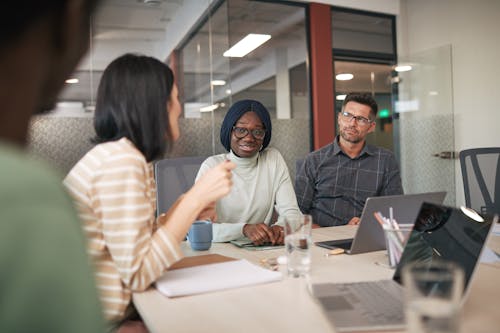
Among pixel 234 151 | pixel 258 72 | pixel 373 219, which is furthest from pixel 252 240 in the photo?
pixel 258 72

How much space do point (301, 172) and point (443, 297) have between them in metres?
2.17

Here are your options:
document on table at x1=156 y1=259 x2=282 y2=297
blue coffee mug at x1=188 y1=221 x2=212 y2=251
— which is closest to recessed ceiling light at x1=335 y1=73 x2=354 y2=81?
blue coffee mug at x1=188 y1=221 x2=212 y2=251

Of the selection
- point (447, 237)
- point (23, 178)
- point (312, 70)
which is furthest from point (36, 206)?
point (312, 70)

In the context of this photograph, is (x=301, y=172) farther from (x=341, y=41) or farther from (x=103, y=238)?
(x=341, y=41)

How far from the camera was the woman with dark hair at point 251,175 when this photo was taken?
2.30 m

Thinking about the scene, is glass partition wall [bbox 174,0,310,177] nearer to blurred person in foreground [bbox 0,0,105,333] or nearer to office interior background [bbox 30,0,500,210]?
office interior background [bbox 30,0,500,210]

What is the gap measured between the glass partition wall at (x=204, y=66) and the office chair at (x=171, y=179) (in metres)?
1.34

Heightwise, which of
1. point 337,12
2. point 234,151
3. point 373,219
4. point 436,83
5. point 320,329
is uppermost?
point 337,12

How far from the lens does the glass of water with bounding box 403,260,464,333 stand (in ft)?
1.91

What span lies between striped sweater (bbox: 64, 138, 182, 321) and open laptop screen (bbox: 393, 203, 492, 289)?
1.94 feet

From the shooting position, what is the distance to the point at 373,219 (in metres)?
1.46

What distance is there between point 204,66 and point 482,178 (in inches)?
96.3

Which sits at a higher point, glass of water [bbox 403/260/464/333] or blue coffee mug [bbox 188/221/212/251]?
glass of water [bbox 403/260/464/333]

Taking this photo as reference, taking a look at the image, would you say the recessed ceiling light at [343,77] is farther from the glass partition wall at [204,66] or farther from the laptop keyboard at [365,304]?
the laptop keyboard at [365,304]
